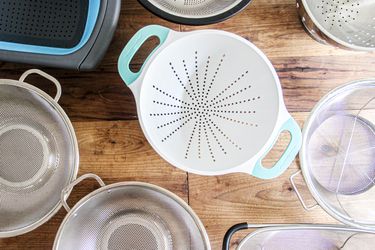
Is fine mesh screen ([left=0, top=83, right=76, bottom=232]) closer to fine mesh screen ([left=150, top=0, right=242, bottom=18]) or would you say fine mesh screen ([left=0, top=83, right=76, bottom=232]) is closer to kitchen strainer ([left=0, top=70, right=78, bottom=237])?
kitchen strainer ([left=0, top=70, right=78, bottom=237])

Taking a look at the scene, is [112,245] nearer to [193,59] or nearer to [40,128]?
[40,128]

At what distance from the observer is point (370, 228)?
937 mm

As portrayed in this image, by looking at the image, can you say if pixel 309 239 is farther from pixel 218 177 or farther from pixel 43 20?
pixel 43 20

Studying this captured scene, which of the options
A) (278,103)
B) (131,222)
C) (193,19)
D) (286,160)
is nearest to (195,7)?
(193,19)

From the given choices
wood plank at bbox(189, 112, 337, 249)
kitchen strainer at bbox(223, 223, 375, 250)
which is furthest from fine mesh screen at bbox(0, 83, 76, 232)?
kitchen strainer at bbox(223, 223, 375, 250)

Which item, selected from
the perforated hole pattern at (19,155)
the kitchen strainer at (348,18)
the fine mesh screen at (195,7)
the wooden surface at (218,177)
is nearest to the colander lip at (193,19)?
the fine mesh screen at (195,7)

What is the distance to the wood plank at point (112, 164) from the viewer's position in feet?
3.21

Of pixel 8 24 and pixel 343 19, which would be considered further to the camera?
pixel 343 19

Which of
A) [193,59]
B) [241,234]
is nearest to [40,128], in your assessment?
[193,59]

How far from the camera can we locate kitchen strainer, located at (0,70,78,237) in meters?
0.93

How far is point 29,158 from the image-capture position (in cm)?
97

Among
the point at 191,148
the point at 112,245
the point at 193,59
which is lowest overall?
the point at 112,245

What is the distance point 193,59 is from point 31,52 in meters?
0.33

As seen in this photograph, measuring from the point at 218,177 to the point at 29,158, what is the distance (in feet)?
1.31
